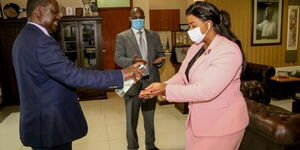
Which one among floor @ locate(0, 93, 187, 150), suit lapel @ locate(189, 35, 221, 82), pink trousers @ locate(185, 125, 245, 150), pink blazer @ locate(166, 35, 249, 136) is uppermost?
suit lapel @ locate(189, 35, 221, 82)

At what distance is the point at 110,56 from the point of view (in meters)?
6.59

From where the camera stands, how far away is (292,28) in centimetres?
564

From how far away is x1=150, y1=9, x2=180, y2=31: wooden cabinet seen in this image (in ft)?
27.3

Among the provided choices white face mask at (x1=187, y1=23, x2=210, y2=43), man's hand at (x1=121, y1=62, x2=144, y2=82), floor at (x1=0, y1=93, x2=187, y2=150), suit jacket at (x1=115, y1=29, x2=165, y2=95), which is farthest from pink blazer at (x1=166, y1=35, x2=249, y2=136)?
floor at (x1=0, y1=93, x2=187, y2=150)

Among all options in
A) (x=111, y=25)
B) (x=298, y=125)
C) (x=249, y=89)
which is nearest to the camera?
(x=298, y=125)

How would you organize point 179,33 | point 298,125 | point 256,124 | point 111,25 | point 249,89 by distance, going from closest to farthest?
point 298,125 → point 256,124 → point 249,89 → point 179,33 → point 111,25

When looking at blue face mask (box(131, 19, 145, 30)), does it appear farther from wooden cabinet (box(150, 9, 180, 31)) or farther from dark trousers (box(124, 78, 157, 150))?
wooden cabinet (box(150, 9, 180, 31))

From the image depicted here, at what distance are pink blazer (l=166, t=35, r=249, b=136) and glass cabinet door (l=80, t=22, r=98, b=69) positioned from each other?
4283 millimetres

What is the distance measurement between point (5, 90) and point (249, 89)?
181 inches

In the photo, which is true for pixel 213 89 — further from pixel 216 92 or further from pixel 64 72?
pixel 64 72

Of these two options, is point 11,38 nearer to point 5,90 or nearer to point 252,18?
point 5,90

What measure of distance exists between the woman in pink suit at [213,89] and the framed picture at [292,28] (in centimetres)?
475

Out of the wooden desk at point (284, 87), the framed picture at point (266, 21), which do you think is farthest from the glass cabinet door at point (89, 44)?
the wooden desk at point (284, 87)

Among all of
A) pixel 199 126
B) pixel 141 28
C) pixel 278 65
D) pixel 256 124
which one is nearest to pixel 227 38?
pixel 199 126
